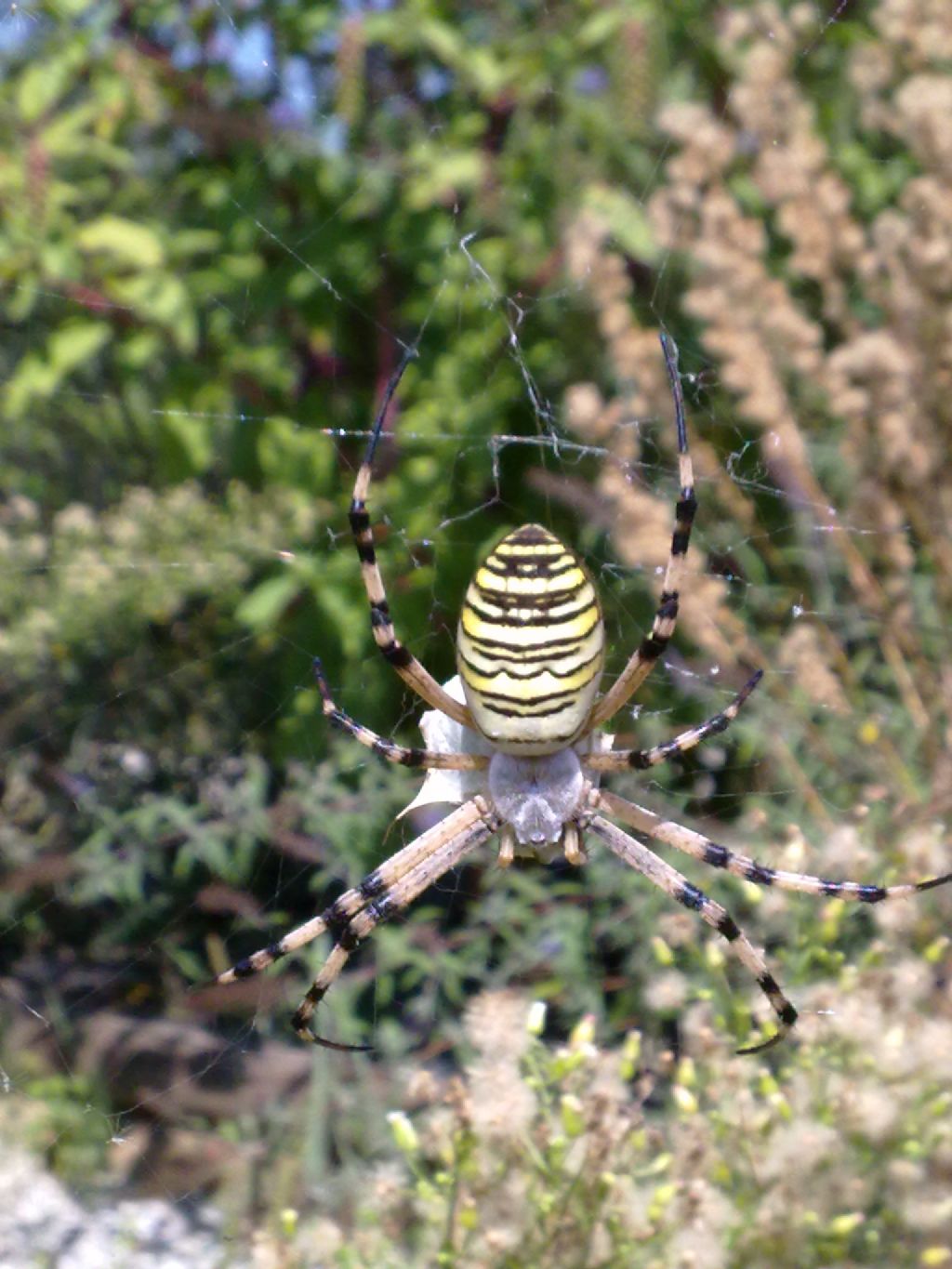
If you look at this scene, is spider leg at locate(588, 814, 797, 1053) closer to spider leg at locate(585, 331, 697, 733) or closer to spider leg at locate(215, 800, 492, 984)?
spider leg at locate(215, 800, 492, 984)

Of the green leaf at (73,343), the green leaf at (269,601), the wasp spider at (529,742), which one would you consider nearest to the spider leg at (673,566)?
the wasp spider at (529,742)

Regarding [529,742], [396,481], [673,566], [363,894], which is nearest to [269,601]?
[396,481]

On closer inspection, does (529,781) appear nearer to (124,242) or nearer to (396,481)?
(396,481)

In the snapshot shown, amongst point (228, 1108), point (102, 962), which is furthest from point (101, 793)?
point (228, 1108)

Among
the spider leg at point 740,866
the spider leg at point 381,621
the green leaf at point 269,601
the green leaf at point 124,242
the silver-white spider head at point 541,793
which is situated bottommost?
the spider leg at point 740,866

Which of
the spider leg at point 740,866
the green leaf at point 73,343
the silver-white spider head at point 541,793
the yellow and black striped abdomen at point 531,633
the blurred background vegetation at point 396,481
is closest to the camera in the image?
the yellow and black striped abdomen at point 531,633

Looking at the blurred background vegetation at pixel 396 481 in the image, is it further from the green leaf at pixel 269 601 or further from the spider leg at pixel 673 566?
the spider leg at pixel 673 566

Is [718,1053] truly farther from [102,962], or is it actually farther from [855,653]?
[102,962]
